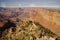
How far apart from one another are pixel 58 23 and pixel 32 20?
0.70 m

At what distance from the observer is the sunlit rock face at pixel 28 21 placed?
3.89 metres

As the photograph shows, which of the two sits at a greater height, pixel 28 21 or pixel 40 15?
pixel 40 15

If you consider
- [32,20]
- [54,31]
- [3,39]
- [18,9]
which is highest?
[18,9]

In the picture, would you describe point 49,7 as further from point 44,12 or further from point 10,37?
point 10,37

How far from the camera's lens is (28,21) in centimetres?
399

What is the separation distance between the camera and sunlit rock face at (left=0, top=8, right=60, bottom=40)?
12.8 feet

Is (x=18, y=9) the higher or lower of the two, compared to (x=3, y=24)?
higher

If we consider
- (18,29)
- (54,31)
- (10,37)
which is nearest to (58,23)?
(54,31)

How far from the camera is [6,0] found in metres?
4.17

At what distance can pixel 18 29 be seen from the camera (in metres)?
3.99

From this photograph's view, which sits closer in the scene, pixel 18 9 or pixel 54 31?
pixel 54 31

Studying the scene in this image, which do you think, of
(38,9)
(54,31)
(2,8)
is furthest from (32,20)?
(2,8)

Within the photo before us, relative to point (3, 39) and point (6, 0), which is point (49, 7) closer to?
point (6, 0)

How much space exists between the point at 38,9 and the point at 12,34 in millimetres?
982
